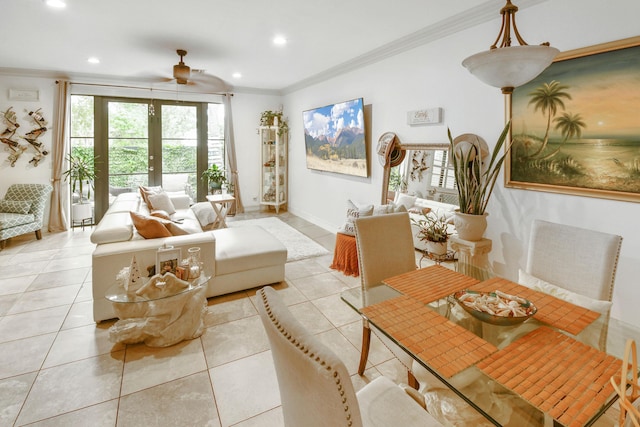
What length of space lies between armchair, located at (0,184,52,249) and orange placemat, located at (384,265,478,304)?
17.2ft

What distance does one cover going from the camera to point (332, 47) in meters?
3.94

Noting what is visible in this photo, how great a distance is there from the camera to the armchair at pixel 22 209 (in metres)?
4.39

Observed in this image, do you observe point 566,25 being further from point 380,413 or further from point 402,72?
point 380,413

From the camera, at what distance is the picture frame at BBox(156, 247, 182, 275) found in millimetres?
2387

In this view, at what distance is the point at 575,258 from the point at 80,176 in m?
6.56

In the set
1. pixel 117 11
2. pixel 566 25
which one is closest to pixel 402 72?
pixel 566 25

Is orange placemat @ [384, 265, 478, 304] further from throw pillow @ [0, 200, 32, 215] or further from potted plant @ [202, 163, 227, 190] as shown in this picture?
throw pillow @ [0, 200, 32, 215]

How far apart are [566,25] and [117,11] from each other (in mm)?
3708

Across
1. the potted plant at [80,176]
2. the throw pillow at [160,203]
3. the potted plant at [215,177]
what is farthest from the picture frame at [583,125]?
the potted plant at [80,176]

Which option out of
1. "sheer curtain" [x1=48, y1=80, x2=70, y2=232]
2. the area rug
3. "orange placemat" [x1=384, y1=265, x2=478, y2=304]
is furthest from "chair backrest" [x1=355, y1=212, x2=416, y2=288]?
"sheer curtain" [x1=48, y1=80, x2=70, y2=232]

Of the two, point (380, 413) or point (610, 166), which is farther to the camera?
point (610, 166)

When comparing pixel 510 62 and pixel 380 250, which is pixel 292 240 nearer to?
pixel 380 250

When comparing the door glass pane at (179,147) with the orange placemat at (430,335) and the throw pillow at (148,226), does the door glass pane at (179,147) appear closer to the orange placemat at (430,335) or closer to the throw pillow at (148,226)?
the throw pillow at (148,226)

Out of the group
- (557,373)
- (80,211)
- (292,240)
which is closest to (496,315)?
(557,373)
